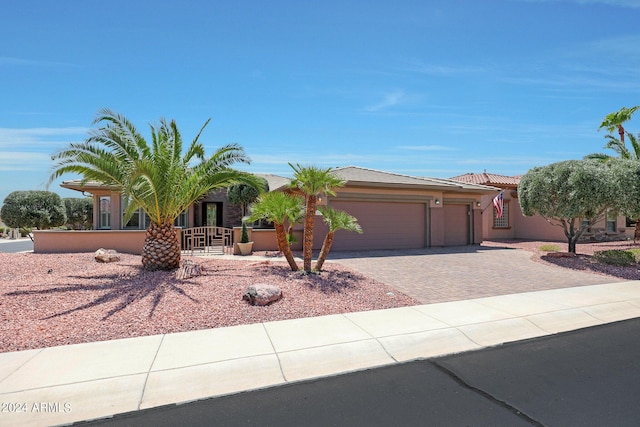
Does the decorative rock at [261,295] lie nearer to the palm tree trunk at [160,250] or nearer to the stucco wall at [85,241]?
the palm tree trunk at [160,250]

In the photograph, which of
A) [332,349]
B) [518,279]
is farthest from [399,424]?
[518,279]

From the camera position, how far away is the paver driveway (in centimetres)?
906

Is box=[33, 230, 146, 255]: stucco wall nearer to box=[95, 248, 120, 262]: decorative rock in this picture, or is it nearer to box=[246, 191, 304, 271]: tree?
box=[95, 248, 120, 262]: decorative rock

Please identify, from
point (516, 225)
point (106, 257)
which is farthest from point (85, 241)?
point (516, 225)

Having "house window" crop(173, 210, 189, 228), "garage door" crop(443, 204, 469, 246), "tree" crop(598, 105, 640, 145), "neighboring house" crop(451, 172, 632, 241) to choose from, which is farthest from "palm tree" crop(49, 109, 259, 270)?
"tree" crop(598, 105, 640, 145)

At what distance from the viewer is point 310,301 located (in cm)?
757

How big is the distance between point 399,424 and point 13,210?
2432 centimetres

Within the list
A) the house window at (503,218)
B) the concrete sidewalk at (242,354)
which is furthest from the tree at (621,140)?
the concrete sidewalk at (242,354)

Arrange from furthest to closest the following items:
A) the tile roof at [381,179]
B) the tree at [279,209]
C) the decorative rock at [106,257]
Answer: the tile roof at [381,179] → the decorative rock at [106,257] → the tree at [279,209]

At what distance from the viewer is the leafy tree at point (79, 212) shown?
26906mm

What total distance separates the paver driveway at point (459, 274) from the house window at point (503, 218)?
28.2ft

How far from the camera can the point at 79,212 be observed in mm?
27422

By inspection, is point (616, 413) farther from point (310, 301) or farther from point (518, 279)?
point (518, 279)

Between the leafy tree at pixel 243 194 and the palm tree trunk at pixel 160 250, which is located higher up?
the leafy tree at pixel 243 194
